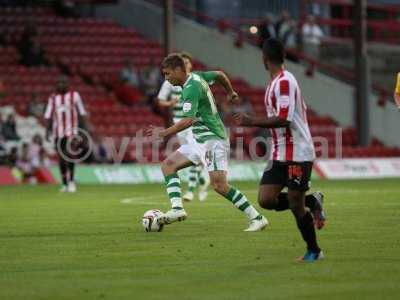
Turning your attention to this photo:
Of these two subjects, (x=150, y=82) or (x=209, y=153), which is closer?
(x=209, y=153)

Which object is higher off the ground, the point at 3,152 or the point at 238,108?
the point at 238,108

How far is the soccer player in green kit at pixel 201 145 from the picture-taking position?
14.2 metres

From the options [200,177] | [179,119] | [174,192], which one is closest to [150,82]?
[200,177]

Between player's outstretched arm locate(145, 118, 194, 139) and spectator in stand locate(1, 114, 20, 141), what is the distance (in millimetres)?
16093

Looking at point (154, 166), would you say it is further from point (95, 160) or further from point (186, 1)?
point (186, 1)

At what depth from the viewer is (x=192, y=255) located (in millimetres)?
11602

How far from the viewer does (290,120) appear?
10.9 meters

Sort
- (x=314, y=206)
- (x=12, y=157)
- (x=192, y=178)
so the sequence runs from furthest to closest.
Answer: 1. (x=12, y=157)
2. (x=192, y=178)
3. (x=314, y=206)

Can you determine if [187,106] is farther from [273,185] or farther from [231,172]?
[231,172]

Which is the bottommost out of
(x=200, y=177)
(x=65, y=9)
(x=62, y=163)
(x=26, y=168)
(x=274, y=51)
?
(x=26, y=168)

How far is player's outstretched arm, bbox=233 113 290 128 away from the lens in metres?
10.5

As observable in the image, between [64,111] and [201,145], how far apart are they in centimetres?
1093

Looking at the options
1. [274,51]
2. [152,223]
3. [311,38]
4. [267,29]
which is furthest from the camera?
[311,38]

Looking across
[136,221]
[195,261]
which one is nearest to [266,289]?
[195,261]
